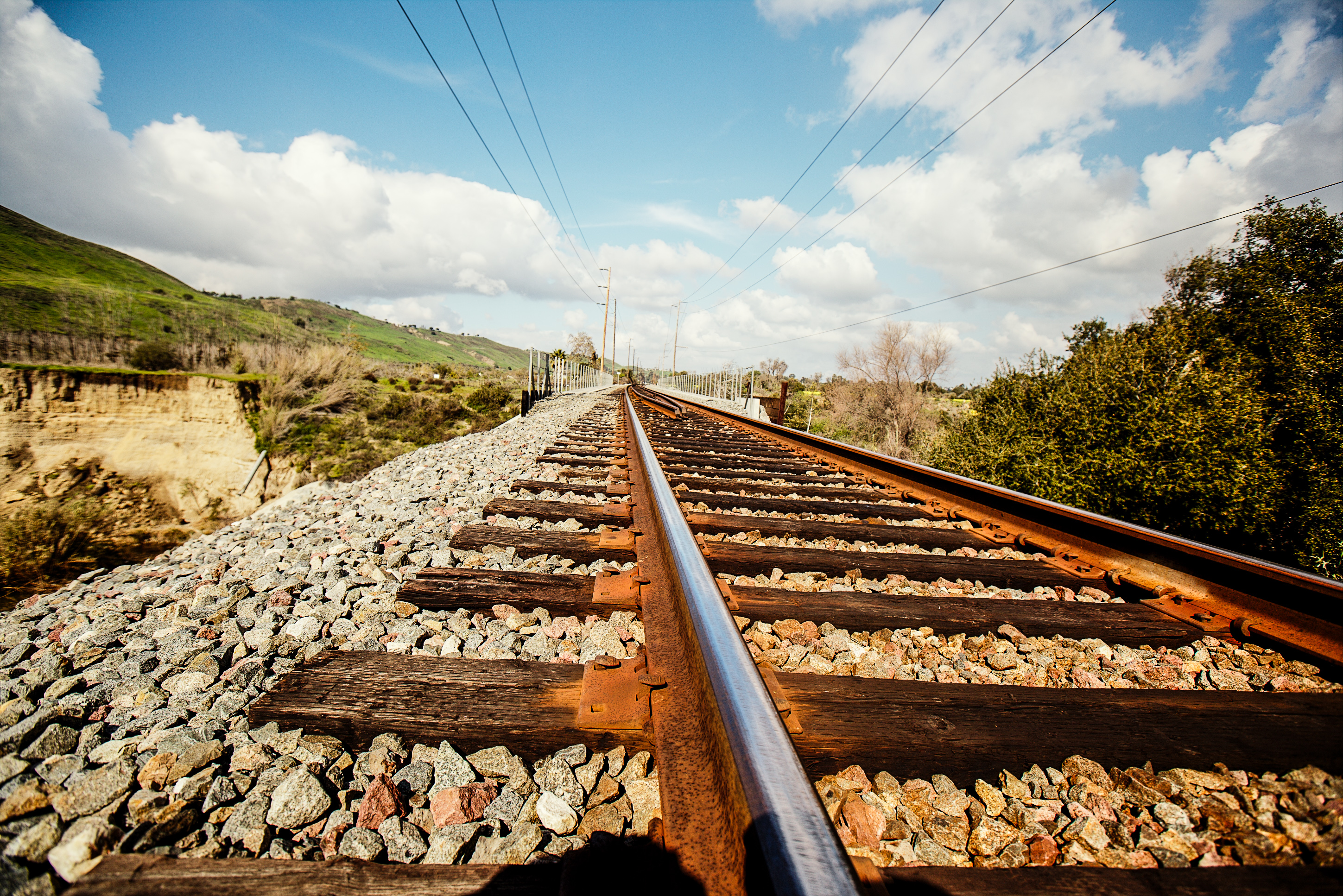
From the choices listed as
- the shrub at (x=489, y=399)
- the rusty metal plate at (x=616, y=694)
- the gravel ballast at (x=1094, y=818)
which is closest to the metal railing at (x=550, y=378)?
the shrub at (x=489, y=399)

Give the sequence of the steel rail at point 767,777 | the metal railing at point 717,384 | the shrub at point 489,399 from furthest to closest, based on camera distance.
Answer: the metal railing at point 717,384
the shrub at point 489,399
the steel rail at point 767,777

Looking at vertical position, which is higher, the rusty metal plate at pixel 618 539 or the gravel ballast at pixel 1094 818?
the rusty metal plate at pixel 618 539

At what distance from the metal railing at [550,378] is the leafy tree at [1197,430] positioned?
10.2 meters

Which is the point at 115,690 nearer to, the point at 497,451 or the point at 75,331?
the point at 497,451

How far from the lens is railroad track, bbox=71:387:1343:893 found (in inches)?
30.3

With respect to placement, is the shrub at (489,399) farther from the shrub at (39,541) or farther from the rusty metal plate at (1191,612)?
the rusty metal plate at (1191,612)

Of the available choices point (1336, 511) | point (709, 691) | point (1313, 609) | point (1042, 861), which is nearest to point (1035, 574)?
point (1313, 609)

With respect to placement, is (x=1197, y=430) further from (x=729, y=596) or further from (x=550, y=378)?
(x=550, y=378)

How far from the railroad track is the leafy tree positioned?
7455 mm

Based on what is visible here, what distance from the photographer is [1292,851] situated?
88 centimetres

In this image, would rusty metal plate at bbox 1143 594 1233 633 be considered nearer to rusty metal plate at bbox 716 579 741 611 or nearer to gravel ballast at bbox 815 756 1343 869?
gravel ballast at bbox 815 756 1343 869

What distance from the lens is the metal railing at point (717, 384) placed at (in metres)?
24.1

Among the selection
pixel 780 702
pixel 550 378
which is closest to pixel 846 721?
pixel 780 702

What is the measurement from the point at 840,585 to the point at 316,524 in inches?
109
